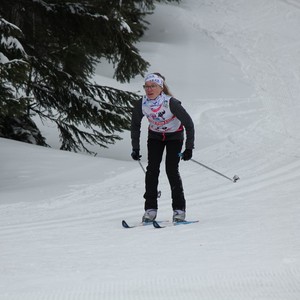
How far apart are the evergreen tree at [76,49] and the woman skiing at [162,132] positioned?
5.42 metres

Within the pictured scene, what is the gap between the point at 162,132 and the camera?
7688 mm

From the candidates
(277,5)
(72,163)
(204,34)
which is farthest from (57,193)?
(277,5)

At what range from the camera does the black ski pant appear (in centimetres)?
Answer: 772

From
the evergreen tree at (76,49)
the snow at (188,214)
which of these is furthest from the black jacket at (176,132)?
the evergreen tree at (76,49)

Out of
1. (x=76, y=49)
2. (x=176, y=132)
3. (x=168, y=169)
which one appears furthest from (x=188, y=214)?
(x=76, y=49)

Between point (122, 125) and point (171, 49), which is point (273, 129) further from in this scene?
point (171, 49)

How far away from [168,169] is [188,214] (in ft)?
3.14

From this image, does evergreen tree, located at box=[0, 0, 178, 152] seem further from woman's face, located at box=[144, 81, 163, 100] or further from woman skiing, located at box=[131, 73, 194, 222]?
woman's face, located at box=[144, 81, 163, 100]

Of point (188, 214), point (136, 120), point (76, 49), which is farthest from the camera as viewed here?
point (76, 49)

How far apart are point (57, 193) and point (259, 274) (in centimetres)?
595

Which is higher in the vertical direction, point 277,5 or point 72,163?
point 277,5

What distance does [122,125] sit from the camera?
45.5 ft

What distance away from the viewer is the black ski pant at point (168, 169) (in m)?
7.72

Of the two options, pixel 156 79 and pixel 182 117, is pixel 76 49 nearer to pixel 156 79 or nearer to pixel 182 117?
pixel 156 79
